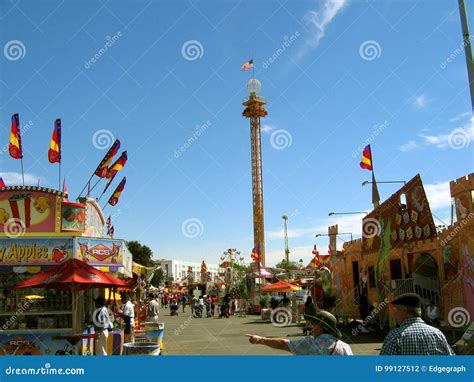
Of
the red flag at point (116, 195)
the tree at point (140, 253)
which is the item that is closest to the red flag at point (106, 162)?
the red flag at point (116, 195)

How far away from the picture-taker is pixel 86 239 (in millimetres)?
13727

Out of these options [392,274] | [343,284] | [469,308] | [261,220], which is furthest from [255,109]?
[469,308]

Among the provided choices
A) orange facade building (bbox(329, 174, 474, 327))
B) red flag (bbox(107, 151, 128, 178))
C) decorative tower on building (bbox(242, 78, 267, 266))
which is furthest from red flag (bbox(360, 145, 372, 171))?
decorative tower on building (bbox(242, 78, 267, 266))

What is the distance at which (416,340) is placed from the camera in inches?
169

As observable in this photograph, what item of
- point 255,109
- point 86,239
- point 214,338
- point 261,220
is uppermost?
point 255,109

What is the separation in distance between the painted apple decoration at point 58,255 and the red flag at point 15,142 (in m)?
4.25

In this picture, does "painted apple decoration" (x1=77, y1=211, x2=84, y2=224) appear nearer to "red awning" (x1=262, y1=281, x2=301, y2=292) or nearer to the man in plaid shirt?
the man in plaid shirt

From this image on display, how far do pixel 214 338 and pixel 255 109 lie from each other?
182ft

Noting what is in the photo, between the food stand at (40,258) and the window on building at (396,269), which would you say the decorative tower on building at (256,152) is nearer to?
the window on building at (396,269)

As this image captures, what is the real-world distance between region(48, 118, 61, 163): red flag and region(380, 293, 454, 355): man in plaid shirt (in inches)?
547

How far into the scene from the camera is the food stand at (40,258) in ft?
42.4

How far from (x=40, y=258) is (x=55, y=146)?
14.1ft

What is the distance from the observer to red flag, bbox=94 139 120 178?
56.3ft
